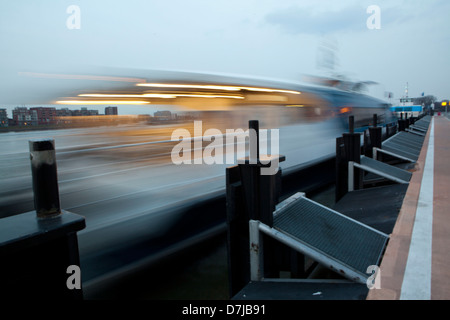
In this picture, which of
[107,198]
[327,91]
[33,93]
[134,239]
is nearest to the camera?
[33,93]

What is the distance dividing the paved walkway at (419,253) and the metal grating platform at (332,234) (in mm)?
148

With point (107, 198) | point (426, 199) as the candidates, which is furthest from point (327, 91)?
point (107, 198)

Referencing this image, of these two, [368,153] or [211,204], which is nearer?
[211,204]

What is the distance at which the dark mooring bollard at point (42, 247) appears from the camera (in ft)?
5.49

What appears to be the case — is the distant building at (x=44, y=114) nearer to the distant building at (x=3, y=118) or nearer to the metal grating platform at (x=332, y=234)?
the distant building at (x=3, y=118)

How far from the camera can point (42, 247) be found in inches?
70.2

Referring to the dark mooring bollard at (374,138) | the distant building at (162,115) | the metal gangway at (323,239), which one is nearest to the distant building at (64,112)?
Answer: the distant building at (162,115)

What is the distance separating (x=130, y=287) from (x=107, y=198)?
1485 mm

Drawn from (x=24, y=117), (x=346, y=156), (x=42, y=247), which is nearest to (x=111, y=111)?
(x=24, y=117)

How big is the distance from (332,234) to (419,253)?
33.1 inches

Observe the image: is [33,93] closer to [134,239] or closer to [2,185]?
[2,185]

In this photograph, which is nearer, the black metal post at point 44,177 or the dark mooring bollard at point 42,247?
the dark mooring bollard at point 42,247

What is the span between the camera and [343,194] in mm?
7711

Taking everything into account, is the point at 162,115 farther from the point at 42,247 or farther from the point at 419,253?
the point at 419,253
